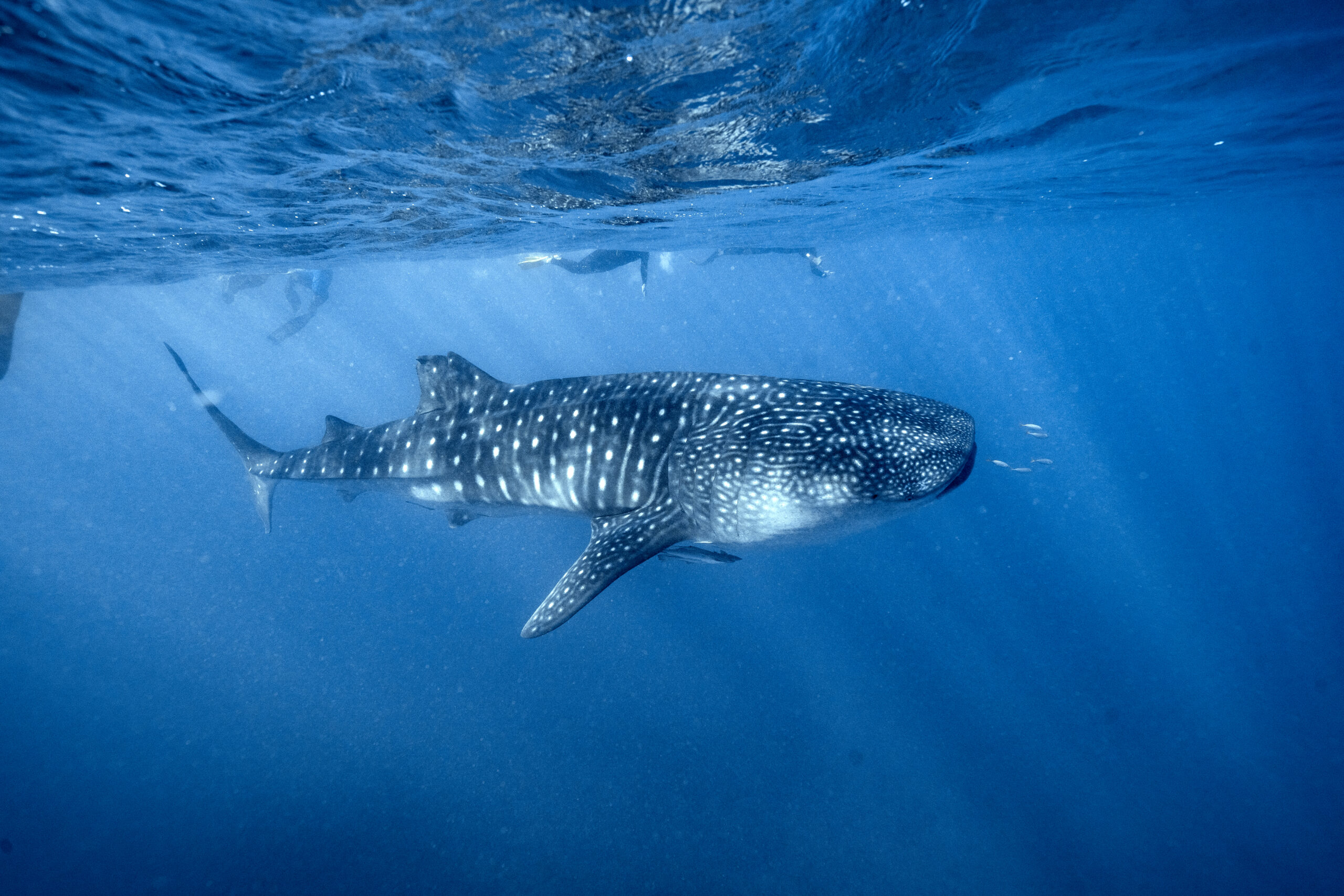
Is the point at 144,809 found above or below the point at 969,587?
above

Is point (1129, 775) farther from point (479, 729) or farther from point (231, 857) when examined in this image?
point (231, 857)

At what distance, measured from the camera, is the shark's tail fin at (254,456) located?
8.84m

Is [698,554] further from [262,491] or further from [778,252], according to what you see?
[778,252]

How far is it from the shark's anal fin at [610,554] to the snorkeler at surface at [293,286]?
24.1 meters

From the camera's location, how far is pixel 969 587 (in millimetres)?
19047

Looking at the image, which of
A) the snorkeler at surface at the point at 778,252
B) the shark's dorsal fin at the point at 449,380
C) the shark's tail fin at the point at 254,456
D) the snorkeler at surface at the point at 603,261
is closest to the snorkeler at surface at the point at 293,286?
the snorkeler at surface at the point at 603,261

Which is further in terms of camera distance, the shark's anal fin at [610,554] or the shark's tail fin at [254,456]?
the shark's tail fin at [254,456]

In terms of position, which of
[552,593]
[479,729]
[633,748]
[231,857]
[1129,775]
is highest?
[552,593]

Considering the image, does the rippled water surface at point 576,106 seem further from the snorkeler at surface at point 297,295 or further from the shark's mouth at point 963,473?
the snorkeler at surface at point 297,295

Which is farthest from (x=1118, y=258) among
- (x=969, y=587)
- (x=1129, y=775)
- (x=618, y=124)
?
(x=618, y=124)

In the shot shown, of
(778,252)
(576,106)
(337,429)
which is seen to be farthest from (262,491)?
(778,252)

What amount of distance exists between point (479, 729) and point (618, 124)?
482 inches

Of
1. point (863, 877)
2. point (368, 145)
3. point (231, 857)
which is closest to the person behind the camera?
point (368, 145)

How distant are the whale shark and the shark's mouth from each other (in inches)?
0.9
